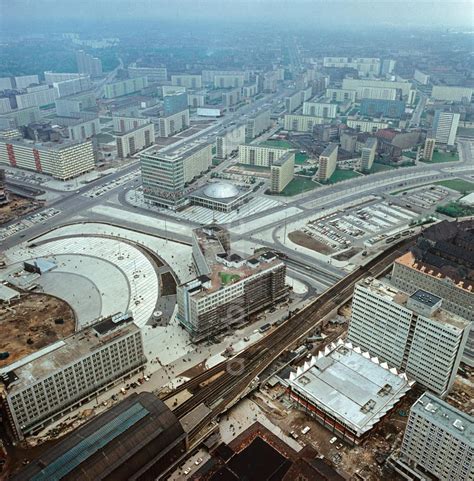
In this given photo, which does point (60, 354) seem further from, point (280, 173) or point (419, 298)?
point (280, 173)

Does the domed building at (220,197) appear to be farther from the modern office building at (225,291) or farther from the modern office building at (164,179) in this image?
the modern office building at (225,291)

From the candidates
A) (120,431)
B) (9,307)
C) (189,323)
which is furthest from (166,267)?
(120,431)

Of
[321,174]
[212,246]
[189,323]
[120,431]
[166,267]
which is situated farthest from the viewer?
[321,174]

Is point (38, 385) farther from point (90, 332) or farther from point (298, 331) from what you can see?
point (298, 331)

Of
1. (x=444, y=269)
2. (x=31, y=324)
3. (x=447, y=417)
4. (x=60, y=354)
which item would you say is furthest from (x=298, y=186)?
(x=447, y=417)

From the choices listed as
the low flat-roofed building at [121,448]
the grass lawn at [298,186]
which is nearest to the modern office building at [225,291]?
the low flat-roofed building at [121,448]

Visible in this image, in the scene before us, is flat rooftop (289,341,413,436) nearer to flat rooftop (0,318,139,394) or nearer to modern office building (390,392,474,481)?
modern office building (390,392,474,481)
